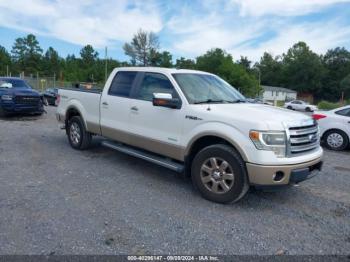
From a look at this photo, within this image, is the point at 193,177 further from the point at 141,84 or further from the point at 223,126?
the point at 141,84

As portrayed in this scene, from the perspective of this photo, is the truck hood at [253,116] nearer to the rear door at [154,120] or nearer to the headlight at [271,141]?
the headlight at [271,141]

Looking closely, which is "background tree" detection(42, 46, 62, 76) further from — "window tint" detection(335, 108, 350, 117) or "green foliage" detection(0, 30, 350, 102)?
"window tint" detection(335, 108, 350, 117)

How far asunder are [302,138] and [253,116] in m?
0.74

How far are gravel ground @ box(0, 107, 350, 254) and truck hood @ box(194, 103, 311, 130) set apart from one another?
46.9 inches

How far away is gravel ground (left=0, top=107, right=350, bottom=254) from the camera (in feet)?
10.7

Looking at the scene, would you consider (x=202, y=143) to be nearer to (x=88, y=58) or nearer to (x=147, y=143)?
(x=147, y=143)

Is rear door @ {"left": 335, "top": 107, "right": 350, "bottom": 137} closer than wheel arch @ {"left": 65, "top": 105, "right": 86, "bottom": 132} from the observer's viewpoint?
No

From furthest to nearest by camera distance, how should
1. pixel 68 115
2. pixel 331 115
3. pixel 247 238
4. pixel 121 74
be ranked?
pixel 331 115, pixel 68 115, pixel 121 74, pixel 247 238

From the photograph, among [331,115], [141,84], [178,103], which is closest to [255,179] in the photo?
[178,103]

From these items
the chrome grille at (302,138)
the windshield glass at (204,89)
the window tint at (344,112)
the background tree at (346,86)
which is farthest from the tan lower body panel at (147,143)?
the background tree at (346,86)

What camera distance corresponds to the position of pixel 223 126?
428 centimetres

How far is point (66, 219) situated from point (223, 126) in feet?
7.65

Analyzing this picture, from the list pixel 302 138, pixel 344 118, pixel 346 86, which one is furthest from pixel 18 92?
pixel 346 86

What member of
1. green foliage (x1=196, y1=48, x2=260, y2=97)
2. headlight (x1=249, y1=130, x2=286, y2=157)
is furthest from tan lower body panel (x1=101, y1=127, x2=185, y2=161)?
green foliage (x1=196, y1=48, x2=260, y2=97)
